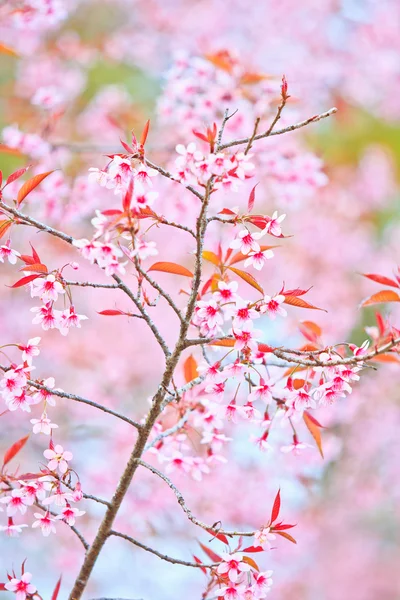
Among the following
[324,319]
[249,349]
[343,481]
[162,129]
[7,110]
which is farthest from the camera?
[343,481]

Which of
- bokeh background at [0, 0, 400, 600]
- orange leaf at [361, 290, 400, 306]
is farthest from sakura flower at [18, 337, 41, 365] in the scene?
bokeh background at [0, 0, 400, 600]

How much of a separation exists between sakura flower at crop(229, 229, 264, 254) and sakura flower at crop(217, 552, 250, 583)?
1.84 feet

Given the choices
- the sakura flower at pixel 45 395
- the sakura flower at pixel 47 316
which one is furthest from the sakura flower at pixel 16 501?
the sakura flower at pixel 47 316

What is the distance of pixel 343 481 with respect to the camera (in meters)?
4.73

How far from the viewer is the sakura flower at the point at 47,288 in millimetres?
1173

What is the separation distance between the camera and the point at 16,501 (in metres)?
1.20

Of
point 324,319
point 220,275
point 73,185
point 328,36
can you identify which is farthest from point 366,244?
point 220,275

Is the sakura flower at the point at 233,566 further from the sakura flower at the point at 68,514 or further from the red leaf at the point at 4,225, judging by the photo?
the red leaf at the point at 4,225

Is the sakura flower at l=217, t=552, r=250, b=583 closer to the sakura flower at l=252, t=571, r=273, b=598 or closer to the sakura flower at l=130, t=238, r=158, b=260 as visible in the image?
the sakura flower at l=252, t=571, r=273, b=598

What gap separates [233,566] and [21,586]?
15.9 inches

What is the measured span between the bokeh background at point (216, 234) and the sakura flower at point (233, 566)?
1.52 meters

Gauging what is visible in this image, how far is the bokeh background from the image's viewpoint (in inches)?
105

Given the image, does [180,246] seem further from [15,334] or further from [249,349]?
[249,349]

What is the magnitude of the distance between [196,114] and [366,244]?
3.33 metres
